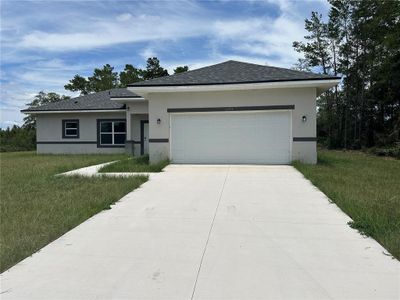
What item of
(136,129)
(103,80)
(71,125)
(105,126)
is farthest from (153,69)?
(136,129)

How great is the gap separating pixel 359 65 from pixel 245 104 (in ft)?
57.2

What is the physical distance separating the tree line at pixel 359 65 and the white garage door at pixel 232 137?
1132 cm

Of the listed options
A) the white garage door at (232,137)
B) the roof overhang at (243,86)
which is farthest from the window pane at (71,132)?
the white garage door at (232,137)

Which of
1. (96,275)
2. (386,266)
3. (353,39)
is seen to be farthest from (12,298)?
(353,39)

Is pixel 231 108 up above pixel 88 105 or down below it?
below

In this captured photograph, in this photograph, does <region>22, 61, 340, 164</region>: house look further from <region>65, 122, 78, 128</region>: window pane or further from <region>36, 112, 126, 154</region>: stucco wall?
<region>65, 122, 78, 128</region>: window pane

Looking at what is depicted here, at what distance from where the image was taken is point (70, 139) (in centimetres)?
2345

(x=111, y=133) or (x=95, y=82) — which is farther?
(x=95, y=82)

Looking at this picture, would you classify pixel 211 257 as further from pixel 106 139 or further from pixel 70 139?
pixel 70 139

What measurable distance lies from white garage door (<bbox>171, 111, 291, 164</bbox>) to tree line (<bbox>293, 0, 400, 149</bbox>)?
11322mm

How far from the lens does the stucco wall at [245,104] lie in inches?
551

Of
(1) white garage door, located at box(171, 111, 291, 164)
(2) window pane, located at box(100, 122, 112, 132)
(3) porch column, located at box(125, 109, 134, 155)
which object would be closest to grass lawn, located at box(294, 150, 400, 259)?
(1) white garage door, located at box(171, 111, 291, 164)

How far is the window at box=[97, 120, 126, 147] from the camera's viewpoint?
74.3 feet

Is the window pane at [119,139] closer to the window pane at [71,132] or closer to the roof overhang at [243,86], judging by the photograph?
the window pane at [71,132]
